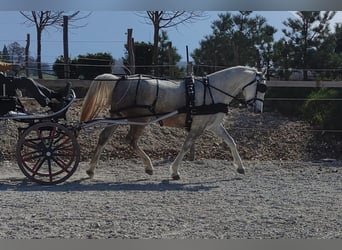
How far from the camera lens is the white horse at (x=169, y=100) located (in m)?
8.17

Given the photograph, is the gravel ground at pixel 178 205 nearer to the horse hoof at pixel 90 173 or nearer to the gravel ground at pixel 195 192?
the gravel ground at pixel 195 192

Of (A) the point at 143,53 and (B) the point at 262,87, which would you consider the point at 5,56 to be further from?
(B) the point at 262,87

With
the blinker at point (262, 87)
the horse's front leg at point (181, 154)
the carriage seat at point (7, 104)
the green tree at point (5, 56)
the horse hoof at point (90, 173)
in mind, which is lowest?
the horse hoof at point (90, 173)

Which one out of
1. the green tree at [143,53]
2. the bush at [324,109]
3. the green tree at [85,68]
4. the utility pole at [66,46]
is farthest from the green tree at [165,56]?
the bush at [324,109]

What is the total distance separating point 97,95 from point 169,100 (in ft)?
3.41

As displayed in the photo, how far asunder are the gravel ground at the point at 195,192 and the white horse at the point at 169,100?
786 mm

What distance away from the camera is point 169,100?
27.1ft

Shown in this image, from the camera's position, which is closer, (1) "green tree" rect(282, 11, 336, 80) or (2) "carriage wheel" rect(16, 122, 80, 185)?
(2) "carriage wheel" rect(16, 122, 80, 185)

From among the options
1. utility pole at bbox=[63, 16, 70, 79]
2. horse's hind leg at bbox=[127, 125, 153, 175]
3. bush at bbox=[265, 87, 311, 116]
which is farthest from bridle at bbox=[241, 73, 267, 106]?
utility pole at bbox=[63, 16, 70, 79]

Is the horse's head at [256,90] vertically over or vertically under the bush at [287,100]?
over

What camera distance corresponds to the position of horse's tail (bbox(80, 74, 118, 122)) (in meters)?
8.13

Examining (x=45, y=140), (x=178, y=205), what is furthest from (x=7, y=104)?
(x=178, y=205)

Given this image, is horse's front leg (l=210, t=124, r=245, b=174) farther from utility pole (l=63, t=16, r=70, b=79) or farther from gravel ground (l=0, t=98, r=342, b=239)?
utility pole (l=63, t=16, r=70, b=79)

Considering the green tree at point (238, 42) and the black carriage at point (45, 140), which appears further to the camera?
the green tree at point (238, 42)
